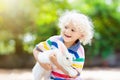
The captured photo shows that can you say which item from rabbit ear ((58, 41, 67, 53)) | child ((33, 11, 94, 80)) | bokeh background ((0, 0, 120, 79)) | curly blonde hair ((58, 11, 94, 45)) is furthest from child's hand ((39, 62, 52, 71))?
bokeh background ((0, 0, 120, 79))

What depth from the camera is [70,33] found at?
10.6 feet

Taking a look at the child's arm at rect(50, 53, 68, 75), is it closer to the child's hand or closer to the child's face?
the child's hand

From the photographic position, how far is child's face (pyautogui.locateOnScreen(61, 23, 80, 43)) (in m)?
3.22

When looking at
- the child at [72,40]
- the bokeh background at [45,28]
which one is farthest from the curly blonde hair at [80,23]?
the bokeh background at [45,28]

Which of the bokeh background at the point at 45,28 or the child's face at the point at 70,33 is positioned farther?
the bokeh background at the point at 45,28

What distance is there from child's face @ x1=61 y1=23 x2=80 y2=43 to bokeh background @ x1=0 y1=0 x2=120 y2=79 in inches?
245

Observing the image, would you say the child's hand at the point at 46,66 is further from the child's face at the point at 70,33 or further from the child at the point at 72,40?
the child's face at the point at 70,33

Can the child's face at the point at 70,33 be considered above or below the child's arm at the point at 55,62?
above

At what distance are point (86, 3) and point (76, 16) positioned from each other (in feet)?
23.1

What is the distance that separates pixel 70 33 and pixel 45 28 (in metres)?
6.47

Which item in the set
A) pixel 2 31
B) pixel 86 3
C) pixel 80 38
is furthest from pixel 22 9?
pixel 80 38

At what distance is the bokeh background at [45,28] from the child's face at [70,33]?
Answer: 6.23 meters

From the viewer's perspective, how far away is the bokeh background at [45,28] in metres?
9.48

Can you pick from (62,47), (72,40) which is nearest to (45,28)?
(72,40)
